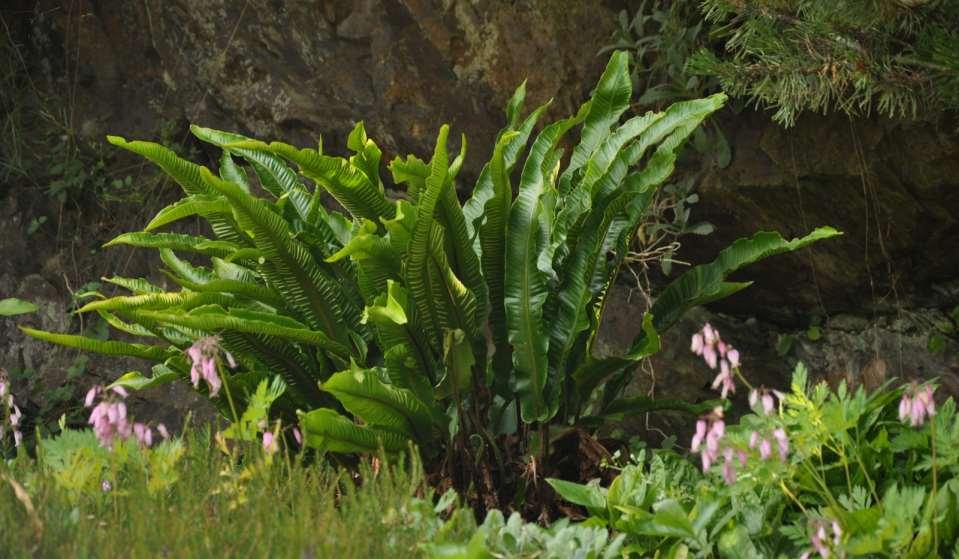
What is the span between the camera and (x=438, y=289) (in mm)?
3041

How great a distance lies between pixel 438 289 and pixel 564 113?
1304mm

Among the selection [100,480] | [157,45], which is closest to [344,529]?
[100,480]

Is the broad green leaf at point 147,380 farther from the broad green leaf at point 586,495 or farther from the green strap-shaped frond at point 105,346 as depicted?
the broad green leaf at point 586,495

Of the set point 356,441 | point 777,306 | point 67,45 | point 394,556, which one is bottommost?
point 777,306

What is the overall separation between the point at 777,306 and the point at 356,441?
6.22ft

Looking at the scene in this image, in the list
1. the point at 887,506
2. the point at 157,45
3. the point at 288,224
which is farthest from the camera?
the point at 157,45

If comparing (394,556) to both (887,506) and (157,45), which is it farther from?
(157,45)

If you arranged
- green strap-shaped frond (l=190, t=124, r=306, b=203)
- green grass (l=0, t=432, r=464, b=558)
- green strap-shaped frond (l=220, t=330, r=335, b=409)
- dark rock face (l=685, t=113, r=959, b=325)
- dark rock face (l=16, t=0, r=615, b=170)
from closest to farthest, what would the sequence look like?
green grass (l=0, t=432, r=464, b=558)
green strap-shaped frond (l=220, t=330, r=335, b=409)
green strap-shaped frond (l=190, t=124, r=306, b=203)
dark rock face (l=685, t=113, r=959, b=325)
dark rock face (l=16, t=0, r=615, b=170)

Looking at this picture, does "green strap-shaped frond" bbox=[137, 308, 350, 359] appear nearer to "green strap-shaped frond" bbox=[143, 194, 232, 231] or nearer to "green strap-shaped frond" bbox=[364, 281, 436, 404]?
"green strap-shaped frond" bbox=[364, 281, 436, 404]

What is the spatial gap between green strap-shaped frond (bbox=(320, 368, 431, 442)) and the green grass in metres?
0.35

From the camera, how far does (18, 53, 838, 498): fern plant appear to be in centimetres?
303

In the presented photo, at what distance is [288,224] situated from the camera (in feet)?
10.8

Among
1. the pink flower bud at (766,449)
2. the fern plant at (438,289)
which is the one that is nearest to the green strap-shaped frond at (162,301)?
the fern plant at (438,289)

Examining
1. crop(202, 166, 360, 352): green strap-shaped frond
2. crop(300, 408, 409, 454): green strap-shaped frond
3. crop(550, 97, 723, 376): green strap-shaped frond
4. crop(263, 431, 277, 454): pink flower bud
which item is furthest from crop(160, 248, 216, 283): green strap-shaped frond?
crop(263, 431, 277, 454): pink flower bud
